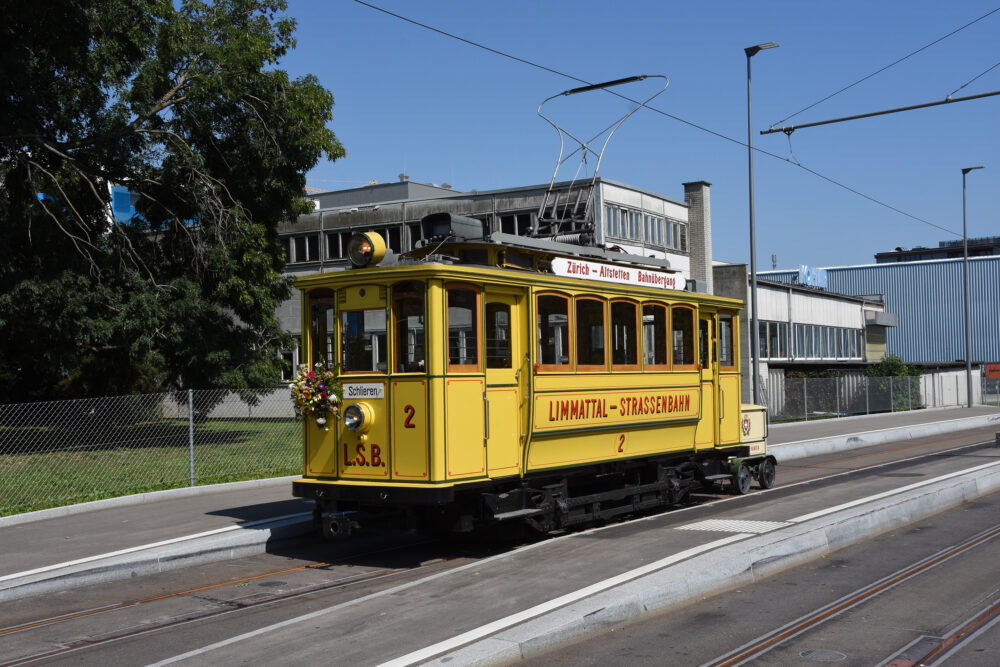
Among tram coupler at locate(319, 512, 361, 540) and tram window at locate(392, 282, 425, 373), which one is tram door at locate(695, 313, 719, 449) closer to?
tram window at locate(392, 282, 425, 373)

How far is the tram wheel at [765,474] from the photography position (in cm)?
1627

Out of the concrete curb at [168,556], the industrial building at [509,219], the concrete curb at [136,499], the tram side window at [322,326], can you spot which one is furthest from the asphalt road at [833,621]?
the industrial building at [509,219]

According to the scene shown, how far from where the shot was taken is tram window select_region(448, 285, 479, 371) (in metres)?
10.3

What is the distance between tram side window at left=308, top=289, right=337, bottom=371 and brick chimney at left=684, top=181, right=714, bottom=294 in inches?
1401

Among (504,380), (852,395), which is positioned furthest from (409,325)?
(852,395)

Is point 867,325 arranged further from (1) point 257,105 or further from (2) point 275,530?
(2) point 275,530

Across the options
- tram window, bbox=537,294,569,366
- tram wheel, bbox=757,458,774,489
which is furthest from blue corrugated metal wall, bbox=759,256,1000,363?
tram window, bbox=537,294,569,366

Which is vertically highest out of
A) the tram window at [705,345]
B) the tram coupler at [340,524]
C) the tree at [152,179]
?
the tree at [152,179]

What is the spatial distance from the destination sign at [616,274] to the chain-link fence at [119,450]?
681cm

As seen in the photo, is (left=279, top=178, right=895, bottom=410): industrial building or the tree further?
(left=279, top=178, right=895, bottom=410): industrial building

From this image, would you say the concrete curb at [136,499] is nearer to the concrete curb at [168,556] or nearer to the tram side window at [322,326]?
the concrete curb at [168,556]

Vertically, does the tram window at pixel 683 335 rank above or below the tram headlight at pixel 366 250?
below

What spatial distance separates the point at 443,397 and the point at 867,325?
171 ft

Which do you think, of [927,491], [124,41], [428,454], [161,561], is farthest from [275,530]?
[124,41]
